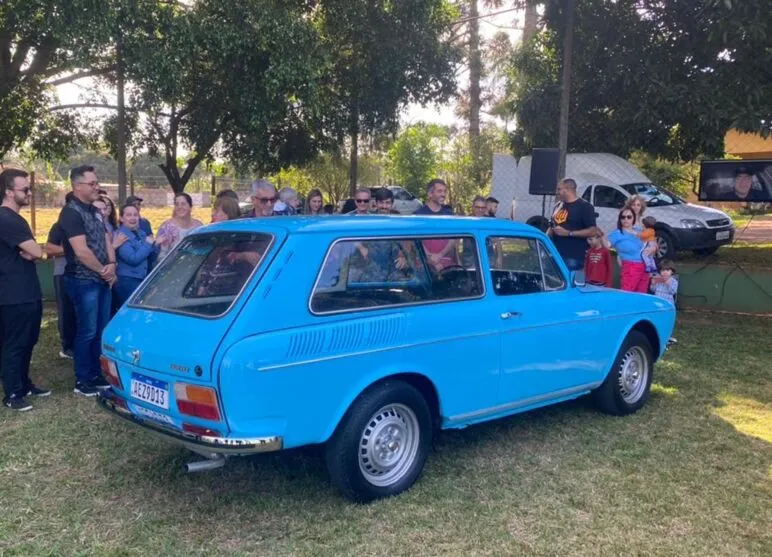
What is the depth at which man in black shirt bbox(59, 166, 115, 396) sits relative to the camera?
18.2 feet

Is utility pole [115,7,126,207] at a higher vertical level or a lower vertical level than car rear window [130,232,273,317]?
higher

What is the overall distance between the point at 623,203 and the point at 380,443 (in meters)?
12.7

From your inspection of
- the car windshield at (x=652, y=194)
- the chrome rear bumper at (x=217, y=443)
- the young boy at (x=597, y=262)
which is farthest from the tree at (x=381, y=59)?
the chrome rear bumper at (x=217, y=443)

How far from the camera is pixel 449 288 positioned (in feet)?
14.4

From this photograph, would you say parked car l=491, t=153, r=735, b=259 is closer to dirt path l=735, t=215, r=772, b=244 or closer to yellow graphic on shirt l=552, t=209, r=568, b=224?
dirt path l=735, t=215, r=772, b=244

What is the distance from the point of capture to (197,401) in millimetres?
3520

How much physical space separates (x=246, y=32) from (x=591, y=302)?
6577 millimetres

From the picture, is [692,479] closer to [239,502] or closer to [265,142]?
[239,502]

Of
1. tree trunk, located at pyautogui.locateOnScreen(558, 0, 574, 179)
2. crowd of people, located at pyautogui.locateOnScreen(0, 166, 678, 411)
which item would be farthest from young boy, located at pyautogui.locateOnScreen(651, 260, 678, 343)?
tree trunk, located at pyautogui.locateOnScreen(558, 0, 574, 179)

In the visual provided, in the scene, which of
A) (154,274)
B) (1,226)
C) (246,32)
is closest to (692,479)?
(154,274)

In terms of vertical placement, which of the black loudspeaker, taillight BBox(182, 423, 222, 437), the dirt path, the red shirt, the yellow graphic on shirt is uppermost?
the black loudspeaker

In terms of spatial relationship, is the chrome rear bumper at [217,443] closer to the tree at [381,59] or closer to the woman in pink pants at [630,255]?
the woman in pink pants at [630,255]

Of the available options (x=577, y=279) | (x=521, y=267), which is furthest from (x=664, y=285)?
(x=521, y=267)

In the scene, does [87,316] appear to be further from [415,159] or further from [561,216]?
[415,159]
